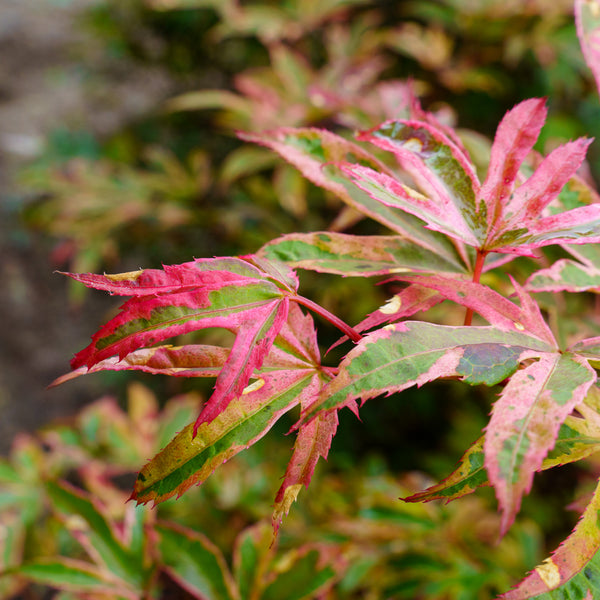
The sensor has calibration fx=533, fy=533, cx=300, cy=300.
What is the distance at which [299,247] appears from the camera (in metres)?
0.42

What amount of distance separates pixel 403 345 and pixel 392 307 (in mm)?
56

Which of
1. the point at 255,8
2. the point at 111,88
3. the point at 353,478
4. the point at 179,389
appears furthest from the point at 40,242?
the point at 353,478

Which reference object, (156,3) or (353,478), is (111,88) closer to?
(156,3)

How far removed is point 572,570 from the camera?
33cm

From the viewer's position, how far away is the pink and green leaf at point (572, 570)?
0.32 metres

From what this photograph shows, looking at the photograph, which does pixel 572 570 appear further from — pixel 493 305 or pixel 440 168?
pixel 440 168

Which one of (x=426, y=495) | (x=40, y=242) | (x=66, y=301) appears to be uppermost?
(x=426, y=495)

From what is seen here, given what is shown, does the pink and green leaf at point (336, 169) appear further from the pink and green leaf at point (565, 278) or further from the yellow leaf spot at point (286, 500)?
the yellow leaf spot at point (286, 500)

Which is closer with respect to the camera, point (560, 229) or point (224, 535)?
point (560, 229)

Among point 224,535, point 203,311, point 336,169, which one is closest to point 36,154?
point 224,535

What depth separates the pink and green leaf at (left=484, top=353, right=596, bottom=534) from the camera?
27 cm

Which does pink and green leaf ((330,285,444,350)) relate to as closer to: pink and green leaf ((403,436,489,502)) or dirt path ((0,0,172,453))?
pink and green leaf ((403,436,489,502))

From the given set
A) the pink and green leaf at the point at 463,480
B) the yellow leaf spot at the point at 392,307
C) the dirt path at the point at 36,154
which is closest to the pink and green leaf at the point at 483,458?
the pink and green leaf at the point at 463,480

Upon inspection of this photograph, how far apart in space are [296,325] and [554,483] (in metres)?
1.33
